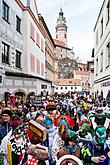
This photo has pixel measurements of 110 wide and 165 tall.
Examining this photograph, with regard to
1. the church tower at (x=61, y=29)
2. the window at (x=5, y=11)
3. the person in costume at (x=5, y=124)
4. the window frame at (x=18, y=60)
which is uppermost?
the church tower at (x=61, y=29)

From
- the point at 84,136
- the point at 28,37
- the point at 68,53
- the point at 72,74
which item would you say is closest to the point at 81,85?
the point at 72,74

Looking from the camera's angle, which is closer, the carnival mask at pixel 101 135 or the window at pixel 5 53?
the carnival mask at pixel 101 135

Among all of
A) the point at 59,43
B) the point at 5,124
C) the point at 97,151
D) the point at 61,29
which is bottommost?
the point at 97,151

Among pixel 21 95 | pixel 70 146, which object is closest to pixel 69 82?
pixel 21 95

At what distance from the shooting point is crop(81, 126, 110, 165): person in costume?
167 inches

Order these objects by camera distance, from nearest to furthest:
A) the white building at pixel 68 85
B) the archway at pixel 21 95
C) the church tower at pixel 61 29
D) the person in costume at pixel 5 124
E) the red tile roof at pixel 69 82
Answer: the person in costume at pixel 5 124 < the archway at pixel 21 95 < the white building at pixel 68 85 < the red tile roof at pixel 69 82 < the church tower at pixel 61 29

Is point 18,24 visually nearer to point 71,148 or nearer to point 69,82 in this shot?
point 71,148

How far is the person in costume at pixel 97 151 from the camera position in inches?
167

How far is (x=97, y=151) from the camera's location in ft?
16.1

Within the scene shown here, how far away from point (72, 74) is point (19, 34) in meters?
96.3

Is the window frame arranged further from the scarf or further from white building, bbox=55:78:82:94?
white building, bbox=55:78:82:94

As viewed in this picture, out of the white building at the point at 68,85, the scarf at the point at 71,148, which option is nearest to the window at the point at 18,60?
the scarf at the point at 71,148

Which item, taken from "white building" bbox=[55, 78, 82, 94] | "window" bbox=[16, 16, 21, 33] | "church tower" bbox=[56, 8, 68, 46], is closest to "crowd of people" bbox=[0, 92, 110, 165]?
"window" bbox=[16, 16, 21, 33]

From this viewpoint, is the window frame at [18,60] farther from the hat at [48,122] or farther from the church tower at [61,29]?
the church tower at [61,29]
